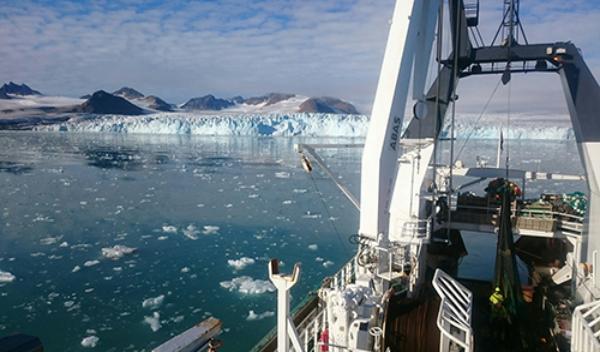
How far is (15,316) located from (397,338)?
7.77 metres

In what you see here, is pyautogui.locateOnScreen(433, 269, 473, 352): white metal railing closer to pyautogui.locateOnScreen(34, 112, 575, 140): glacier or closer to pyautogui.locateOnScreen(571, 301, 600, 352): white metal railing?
pyautogui.locateOnScreen(571, 301, 600, 352): white metal railing

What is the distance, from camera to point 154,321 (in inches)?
328

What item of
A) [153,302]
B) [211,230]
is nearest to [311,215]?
[211,230]

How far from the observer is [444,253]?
9.84 metres

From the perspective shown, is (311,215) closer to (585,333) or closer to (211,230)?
(211,230)

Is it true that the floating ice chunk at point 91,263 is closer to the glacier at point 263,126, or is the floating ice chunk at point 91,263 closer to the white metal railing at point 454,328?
the white metal railing at point 454,328

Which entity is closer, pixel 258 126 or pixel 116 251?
pixel 116 251

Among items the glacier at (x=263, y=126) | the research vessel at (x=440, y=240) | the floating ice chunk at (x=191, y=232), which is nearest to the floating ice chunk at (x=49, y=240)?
the floating ice chunk at (x=191, y=232)

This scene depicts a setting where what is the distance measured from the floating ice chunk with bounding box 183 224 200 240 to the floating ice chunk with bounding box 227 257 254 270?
104 inches

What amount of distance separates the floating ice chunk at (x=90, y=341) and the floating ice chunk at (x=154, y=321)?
3.07 ft

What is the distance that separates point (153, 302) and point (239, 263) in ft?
9.25

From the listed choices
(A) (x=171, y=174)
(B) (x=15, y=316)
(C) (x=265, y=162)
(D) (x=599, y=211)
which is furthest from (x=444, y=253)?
(C) (x=265, y=162)

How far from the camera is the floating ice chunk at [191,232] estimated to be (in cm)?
1389

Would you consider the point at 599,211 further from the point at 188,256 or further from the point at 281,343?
the point at 188,256
